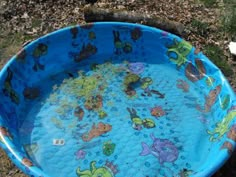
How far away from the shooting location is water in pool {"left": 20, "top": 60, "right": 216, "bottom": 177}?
3.90 metres

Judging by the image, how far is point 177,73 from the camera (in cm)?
493

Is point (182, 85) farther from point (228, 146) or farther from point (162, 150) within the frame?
point (228, 146)

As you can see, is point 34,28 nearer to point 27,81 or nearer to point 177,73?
point 27,81

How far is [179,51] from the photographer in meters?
4.94

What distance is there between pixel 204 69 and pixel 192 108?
533 millimetres

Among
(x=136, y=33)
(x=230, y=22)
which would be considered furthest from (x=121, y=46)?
(x=230, y=22)

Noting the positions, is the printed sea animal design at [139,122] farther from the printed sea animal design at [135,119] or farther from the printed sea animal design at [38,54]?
the printed sea animal design at [38,54]

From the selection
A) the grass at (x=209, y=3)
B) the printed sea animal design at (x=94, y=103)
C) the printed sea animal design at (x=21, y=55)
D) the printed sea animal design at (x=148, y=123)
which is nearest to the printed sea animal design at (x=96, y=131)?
the printed sea animal design at (x=94, y=103)

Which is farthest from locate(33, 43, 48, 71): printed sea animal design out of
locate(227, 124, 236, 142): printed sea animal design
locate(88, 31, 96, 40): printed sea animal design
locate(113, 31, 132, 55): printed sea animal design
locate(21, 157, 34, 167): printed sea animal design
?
locate(227, 124, 236, 142): printed sea animal design

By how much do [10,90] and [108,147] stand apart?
4.04ft

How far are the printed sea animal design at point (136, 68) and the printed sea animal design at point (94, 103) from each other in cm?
59

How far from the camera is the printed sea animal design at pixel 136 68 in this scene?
4930mm

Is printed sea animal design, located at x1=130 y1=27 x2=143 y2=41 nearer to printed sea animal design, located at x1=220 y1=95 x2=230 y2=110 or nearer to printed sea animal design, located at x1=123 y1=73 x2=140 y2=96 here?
printed sea animal design, located at x1=123 y1=73 x2=140 y2=96

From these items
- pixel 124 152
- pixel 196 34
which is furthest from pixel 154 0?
pixel 124 152
